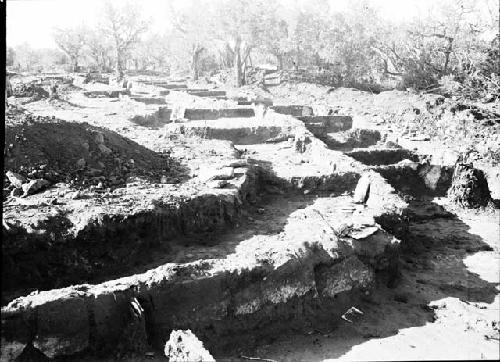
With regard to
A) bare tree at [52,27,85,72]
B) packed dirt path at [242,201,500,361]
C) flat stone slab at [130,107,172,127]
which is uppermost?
bare tree at [52,27,85,72]

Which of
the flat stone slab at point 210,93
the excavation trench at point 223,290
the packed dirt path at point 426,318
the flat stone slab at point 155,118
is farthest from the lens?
the flat stone slab at point 210,93

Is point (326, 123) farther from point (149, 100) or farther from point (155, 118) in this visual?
point (149, 100)

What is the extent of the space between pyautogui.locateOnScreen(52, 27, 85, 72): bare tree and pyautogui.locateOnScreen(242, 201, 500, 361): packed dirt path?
40.9 m

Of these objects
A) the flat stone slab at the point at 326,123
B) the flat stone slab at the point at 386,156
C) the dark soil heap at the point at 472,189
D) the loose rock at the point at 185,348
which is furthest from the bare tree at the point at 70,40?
the loose rock at the point at 185,348

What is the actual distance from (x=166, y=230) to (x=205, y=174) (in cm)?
215

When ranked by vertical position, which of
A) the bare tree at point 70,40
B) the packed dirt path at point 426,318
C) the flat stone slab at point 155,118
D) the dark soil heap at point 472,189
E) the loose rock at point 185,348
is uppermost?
the bare tree at point 70,40

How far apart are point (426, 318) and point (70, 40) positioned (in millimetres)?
44153

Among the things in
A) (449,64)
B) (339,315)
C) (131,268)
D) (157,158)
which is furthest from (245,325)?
(449,64)

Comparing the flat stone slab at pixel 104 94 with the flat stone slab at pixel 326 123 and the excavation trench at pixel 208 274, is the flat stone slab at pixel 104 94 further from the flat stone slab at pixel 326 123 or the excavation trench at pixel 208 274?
the excavation trench at pixel 208 274

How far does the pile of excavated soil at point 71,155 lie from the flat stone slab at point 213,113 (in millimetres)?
6928

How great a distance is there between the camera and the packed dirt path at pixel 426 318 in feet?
16.9

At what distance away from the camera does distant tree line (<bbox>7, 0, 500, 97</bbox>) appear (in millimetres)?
19891

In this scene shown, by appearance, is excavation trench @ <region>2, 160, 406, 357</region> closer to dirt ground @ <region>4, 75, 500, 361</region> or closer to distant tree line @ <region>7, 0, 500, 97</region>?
dirt ground @ <region>4, 75, 500, 361</region>

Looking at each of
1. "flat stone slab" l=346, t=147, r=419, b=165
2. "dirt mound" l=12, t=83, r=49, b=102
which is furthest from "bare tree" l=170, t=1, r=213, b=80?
"flat stone slab" l=346, t=147, r=419, b=165
